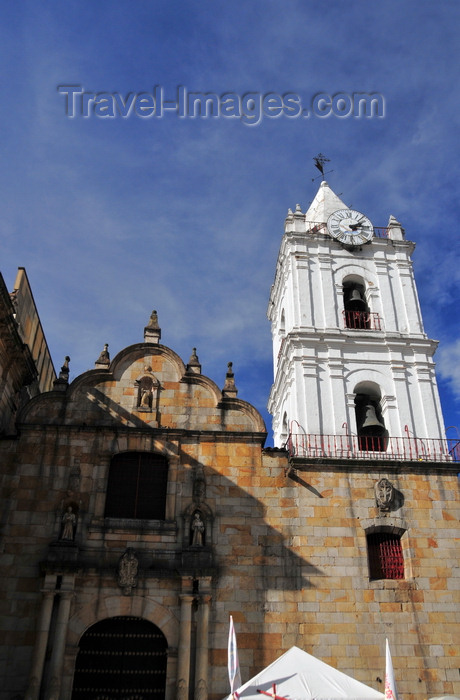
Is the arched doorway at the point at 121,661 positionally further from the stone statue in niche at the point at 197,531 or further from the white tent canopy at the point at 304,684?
the white tent canopy at the point at 304,684

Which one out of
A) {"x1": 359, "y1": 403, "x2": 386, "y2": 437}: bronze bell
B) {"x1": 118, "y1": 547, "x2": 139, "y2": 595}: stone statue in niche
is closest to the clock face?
{"x1": 359, "y1": 403, "x2": 386, "y2": 437}: bronze bell

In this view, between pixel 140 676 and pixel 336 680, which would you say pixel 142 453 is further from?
pixel 336 680

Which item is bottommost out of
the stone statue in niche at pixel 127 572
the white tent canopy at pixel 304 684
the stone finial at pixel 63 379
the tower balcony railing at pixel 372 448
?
the white tent canopy at pixel 304 684

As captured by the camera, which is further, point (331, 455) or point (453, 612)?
point (331, 455)

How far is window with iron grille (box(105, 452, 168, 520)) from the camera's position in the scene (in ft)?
53.3

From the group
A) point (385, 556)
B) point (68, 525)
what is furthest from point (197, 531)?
point (385, 556)

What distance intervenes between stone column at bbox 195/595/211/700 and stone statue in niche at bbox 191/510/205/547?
1379mm

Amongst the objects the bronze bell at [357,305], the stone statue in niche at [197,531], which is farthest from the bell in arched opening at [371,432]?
the stone statue in niche at [197,531]

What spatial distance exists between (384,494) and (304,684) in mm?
6411

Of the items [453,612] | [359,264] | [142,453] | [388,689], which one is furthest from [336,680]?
[359,264]

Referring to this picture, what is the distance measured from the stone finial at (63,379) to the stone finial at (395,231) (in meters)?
15.1

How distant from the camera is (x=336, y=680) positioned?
477 inches

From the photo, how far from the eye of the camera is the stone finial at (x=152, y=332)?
19.2m

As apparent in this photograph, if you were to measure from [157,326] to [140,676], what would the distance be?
10.6m
